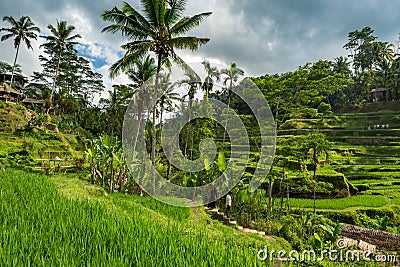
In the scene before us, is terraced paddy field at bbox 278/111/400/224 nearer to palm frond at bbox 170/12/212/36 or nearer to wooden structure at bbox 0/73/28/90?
palm frond at bbox 170/12/212/36

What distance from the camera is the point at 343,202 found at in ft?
41.1

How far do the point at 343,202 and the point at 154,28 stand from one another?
32.6 ft

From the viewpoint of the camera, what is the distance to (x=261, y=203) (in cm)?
881

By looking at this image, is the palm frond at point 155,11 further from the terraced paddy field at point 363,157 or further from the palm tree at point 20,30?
the palm tree at point 20,30

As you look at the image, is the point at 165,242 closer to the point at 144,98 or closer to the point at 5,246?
the point at 5,246

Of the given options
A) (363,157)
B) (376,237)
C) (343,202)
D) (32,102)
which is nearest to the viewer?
(376,237)

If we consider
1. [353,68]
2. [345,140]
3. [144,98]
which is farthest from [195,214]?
[353,68]

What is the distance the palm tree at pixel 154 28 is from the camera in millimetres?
9758

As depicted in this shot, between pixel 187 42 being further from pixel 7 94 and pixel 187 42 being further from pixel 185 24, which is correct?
pixel 7 94

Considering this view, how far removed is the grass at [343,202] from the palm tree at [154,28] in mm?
6174

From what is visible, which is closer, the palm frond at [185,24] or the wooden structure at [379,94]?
the palm frond at [185,24]

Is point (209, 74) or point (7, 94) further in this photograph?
point (7, 94)

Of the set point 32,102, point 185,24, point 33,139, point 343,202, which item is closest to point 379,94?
point 343,202

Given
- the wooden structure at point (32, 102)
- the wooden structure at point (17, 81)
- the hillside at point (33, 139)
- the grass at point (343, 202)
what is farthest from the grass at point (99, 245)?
the wooden structure at point (17, 81)
